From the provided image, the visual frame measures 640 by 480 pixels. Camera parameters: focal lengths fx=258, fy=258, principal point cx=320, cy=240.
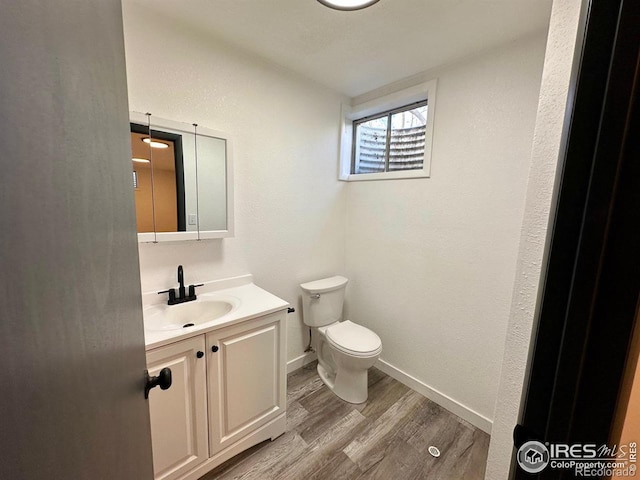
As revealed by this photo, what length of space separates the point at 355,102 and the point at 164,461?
2.77 metres

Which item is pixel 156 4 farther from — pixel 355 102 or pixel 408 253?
pixel 408 253

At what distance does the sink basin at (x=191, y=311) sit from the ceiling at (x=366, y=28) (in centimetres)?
160

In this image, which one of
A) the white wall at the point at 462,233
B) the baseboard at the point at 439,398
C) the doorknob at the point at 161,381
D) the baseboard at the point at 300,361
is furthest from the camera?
the baseboard at the point at 300,361

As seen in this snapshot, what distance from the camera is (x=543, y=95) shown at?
2.58ft

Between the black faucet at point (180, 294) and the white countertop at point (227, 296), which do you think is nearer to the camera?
the white countertop at point (227, 296)

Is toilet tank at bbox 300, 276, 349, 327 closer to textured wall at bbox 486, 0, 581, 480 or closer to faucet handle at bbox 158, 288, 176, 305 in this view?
faucet handle at bbox 158, 288, 176, 305

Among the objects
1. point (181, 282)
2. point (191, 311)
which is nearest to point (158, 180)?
point (181, 282)

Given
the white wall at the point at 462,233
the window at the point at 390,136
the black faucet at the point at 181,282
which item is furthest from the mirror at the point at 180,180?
the white wall at the point at 462,233

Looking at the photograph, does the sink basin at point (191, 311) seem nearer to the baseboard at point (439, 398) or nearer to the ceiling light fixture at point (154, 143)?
the ceiling light fixture at point (154, 143)

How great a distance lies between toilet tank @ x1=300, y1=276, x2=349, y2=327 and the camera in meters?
2.16

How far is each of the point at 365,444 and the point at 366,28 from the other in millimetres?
2425

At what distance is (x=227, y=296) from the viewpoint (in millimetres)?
1667

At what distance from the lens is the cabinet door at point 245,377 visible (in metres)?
1.34

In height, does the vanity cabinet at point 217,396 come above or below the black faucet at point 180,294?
below
